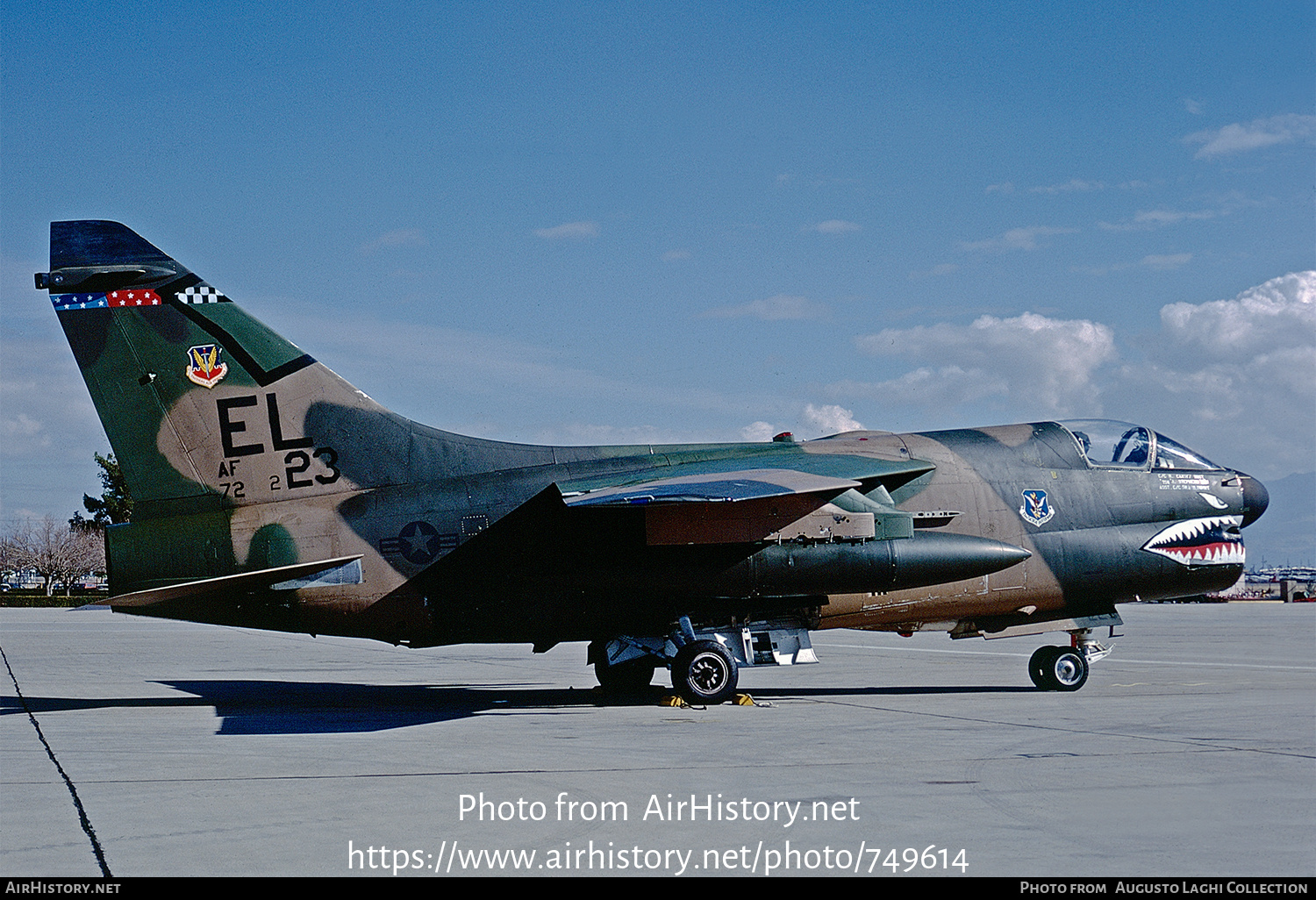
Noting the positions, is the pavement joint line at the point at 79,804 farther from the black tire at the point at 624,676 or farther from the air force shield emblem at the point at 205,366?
the black tire at the point at 624,676

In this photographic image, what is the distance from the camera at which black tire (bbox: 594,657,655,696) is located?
55.6 ft

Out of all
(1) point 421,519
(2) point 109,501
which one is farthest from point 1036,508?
(2) point 109,501

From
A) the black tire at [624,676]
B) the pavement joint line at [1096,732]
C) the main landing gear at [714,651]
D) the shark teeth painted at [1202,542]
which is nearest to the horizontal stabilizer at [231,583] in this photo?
the main landing gear at [714,651]

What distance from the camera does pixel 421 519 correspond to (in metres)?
15.0

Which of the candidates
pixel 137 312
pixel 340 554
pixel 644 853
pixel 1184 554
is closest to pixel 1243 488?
pixel 1184 554

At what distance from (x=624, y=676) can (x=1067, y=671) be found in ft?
20.5

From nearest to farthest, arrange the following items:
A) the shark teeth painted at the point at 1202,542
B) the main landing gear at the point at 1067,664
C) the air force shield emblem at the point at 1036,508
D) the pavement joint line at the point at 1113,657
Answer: the air force shield emblem at the point at 1036,508 → the shark teeth painted at the point at 1202,542 → the main landing gear at the point at 1067,664 → the pavement joint line at the point at 1113,657

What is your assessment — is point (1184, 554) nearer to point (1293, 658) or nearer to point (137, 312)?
point (1293, 658)

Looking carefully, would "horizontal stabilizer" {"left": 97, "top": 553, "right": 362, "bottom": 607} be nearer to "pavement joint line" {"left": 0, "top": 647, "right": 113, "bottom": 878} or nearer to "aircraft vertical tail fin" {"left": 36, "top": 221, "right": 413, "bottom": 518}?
"aircraft vertical tail fin" {"left": 36, "top": 221, "right": 413, "bottom": 518}

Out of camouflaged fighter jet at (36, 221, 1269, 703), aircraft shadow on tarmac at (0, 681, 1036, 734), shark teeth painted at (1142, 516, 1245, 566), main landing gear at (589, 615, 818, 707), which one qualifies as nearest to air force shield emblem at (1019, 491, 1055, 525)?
camouflaged fighter jet at (36, 221, 1269, 703)

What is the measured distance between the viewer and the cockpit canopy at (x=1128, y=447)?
17.2 metres

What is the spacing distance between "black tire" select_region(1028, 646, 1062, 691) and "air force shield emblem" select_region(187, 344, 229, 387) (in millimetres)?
11678

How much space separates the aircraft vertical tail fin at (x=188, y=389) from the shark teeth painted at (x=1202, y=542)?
34.4 ft

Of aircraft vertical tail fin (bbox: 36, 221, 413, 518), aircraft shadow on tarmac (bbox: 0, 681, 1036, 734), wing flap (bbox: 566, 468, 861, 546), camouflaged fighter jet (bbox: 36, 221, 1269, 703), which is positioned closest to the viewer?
aircraft shadow on tarmac (bbox: 0, 681, 1036, 734)
